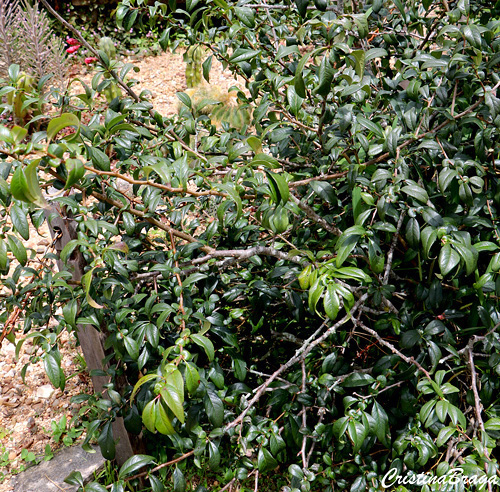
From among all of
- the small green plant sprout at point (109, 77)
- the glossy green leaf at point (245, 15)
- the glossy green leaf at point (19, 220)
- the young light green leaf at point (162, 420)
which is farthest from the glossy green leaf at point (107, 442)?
the glossy green leaf at point (245, 15)

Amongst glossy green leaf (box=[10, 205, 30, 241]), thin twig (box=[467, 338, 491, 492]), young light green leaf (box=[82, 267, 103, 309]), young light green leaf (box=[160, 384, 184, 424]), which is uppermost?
glossy green leaf (box=[10, 205, 30, 241])

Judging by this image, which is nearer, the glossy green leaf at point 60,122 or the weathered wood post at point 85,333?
the glossy green leaf at point 60,122

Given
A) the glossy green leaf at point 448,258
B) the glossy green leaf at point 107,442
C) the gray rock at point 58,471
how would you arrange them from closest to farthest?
1. the glossy green leaf at point 448,258
2. the glossy green leaf at point 107,442
3. the gray rock at point 58,471

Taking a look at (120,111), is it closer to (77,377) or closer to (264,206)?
(264,206)

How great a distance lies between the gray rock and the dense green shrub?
0.34m

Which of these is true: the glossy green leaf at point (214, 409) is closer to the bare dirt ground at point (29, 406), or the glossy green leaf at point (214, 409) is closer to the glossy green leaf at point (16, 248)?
the glossy green leaf at point (16, 248)

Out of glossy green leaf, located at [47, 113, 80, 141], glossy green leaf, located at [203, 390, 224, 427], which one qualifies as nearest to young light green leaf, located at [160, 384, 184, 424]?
glossy green leaf, located at [203, 390, 224, 427]

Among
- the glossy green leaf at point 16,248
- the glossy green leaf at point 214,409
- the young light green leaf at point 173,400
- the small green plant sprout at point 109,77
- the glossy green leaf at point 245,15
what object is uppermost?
the glossy green leaf at point 245,15

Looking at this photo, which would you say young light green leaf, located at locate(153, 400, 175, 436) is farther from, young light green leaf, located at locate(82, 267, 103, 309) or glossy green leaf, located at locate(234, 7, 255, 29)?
glossy green leaf, located at locate(234, 7, 255, 29)

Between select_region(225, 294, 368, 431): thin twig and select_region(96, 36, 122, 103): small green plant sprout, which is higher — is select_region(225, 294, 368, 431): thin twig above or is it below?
below

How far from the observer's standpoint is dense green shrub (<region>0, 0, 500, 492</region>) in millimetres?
1466

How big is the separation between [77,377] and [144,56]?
13.3 ft

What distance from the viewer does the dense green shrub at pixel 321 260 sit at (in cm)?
147

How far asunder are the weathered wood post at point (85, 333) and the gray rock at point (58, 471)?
0.15 m
